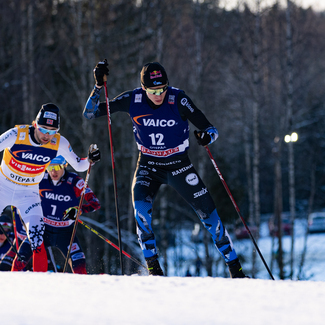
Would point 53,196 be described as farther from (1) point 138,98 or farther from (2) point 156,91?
(2) point 156,91

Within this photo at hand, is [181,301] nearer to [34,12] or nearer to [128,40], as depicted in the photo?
[128,40]

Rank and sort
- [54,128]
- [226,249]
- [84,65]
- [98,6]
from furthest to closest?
[98,6] → [84,65] → [54,128] → [226,249]

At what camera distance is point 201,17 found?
16.2m

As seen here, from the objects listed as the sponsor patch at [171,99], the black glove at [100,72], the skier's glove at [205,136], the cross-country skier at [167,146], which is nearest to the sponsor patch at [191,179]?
the cross-country skier at [167,146]

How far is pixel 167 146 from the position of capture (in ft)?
13.0

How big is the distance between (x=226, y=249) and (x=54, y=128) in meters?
2.11

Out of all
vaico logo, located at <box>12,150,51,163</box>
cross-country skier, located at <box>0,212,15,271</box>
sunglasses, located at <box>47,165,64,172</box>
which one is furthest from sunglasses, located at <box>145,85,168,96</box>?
cross-country skier, located at <box>0,212,15,271</box>

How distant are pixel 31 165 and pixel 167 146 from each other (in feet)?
4.91

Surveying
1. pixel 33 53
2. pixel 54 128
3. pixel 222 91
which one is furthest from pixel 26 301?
pixel 222 91

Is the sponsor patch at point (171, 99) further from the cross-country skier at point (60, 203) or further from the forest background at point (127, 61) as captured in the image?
the forest background at point (127, 61)

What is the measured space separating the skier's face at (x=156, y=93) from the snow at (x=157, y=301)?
1.73 m

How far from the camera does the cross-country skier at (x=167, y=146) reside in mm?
3893

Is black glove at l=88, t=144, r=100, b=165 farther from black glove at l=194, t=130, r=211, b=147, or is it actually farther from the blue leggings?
black glove at l=194, t=130, r=211, b=147

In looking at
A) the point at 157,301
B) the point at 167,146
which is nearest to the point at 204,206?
the point at 167,146
